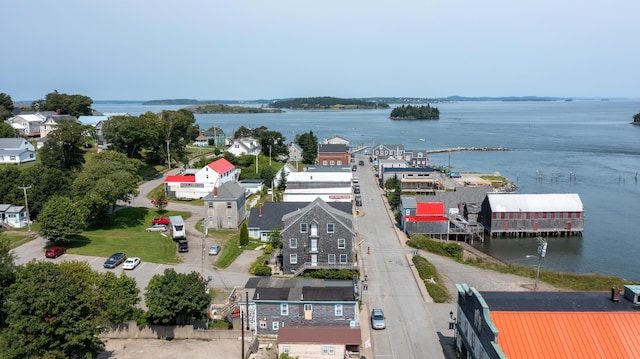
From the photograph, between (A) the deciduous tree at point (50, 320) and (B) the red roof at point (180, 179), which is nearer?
(A) the deciduous tree at point (50, 320)

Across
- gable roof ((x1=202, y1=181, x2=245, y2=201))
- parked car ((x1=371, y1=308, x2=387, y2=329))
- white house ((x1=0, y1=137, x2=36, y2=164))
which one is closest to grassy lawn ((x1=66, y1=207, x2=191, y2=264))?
gable roof ((x1=202, y1=181, x2=245, y2=201))

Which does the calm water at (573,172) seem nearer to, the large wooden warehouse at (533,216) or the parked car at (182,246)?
the large wooden warehouse at (533,216)

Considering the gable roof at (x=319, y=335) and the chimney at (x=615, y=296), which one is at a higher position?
the chimney at (x=615, y=296)

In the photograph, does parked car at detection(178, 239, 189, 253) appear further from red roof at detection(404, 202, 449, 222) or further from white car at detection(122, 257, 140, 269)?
red roof at detection(404, 202, 449, 222)

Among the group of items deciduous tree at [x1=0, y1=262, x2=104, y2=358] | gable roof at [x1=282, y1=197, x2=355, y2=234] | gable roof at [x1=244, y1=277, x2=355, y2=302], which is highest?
gable roof at [x1=282, y1=197, x2=355, y2=234]

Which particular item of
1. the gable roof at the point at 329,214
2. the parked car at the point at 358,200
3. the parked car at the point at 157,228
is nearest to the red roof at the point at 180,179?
the parked car at the point at 157,228

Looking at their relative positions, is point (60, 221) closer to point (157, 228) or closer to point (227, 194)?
point (157, 228)

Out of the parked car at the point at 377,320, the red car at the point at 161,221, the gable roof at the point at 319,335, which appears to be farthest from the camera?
the red car at the point at 161,221
